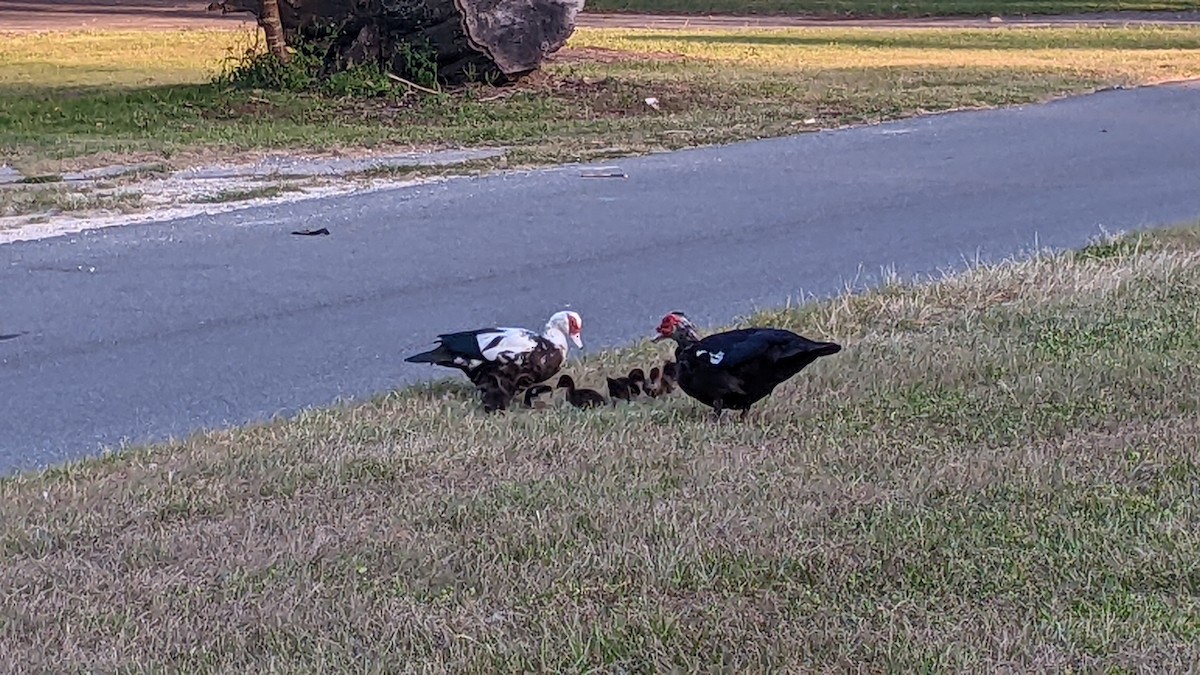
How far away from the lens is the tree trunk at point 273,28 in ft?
57.6

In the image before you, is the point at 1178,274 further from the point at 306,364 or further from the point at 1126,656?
the point at 1126,656

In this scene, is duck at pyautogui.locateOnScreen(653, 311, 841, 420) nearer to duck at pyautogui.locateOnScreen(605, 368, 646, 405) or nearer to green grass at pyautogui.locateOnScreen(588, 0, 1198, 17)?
duck at pyautogui.locateOnScreen(605, 368, 646, 405)

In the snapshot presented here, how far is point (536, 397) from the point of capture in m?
5.95

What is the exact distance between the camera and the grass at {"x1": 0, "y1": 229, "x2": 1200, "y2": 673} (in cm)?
374

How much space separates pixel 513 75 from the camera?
1795cm

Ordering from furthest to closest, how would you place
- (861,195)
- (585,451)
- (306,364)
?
(861,195)
(306,364)
(585,451)

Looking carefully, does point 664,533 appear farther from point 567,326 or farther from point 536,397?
point 567,326

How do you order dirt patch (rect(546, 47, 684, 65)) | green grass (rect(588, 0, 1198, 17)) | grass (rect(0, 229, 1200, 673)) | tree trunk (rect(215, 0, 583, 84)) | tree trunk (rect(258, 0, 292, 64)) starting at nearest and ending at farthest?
1. grass (rect(0, 229, 1200, 673))
2. tree trunk (rect(215, 0, 583, 84))
3. tree trunk (rect(258, 0, 292, 64))
4. dirt patch (rect(546, 47, 684, 65))
5. green grass (rect(588, 0, 1198, 17))

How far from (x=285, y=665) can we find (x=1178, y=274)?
17.7ft

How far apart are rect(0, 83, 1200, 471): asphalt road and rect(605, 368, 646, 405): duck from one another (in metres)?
1.03

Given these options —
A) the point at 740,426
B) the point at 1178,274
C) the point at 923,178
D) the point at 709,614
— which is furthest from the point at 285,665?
the point at 923,178

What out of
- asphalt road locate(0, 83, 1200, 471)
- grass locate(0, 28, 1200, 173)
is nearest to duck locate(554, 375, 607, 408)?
asphalt road locate(0, 83, 1200, 471)

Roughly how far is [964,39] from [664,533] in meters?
23.3

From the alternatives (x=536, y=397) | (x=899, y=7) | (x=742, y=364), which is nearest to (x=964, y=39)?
(x=899, y=7)
